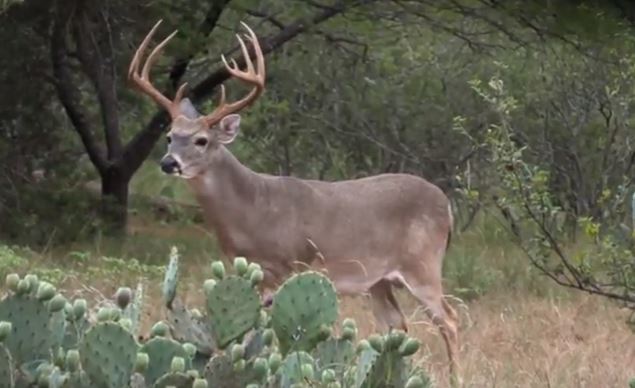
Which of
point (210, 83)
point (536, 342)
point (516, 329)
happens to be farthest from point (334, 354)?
point (210, 83)

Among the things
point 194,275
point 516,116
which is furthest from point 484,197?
point 194,275

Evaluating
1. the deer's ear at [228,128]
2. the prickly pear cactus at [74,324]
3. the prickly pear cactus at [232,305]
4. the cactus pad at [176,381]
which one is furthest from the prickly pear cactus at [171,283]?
the deer's ear at [228,128]

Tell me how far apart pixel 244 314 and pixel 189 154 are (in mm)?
5444

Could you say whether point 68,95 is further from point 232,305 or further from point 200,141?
point 232,305

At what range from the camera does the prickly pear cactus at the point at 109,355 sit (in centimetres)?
416

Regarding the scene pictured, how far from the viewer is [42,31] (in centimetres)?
1496

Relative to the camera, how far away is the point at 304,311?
458 cm

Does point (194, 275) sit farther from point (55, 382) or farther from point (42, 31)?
point (55, 382)

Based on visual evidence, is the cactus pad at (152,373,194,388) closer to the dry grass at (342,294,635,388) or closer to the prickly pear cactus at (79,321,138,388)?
the prickly pear cactus at (79,321,138,388)

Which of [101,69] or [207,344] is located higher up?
[207,344]

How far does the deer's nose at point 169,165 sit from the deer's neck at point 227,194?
220 mm

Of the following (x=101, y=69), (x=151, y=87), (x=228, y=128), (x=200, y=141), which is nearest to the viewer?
(x=200, y=141)

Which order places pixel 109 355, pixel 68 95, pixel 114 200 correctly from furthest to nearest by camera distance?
1. pixel 114 200
2. pixel 68 95
3. pixel 109 355

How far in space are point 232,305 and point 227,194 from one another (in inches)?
216
